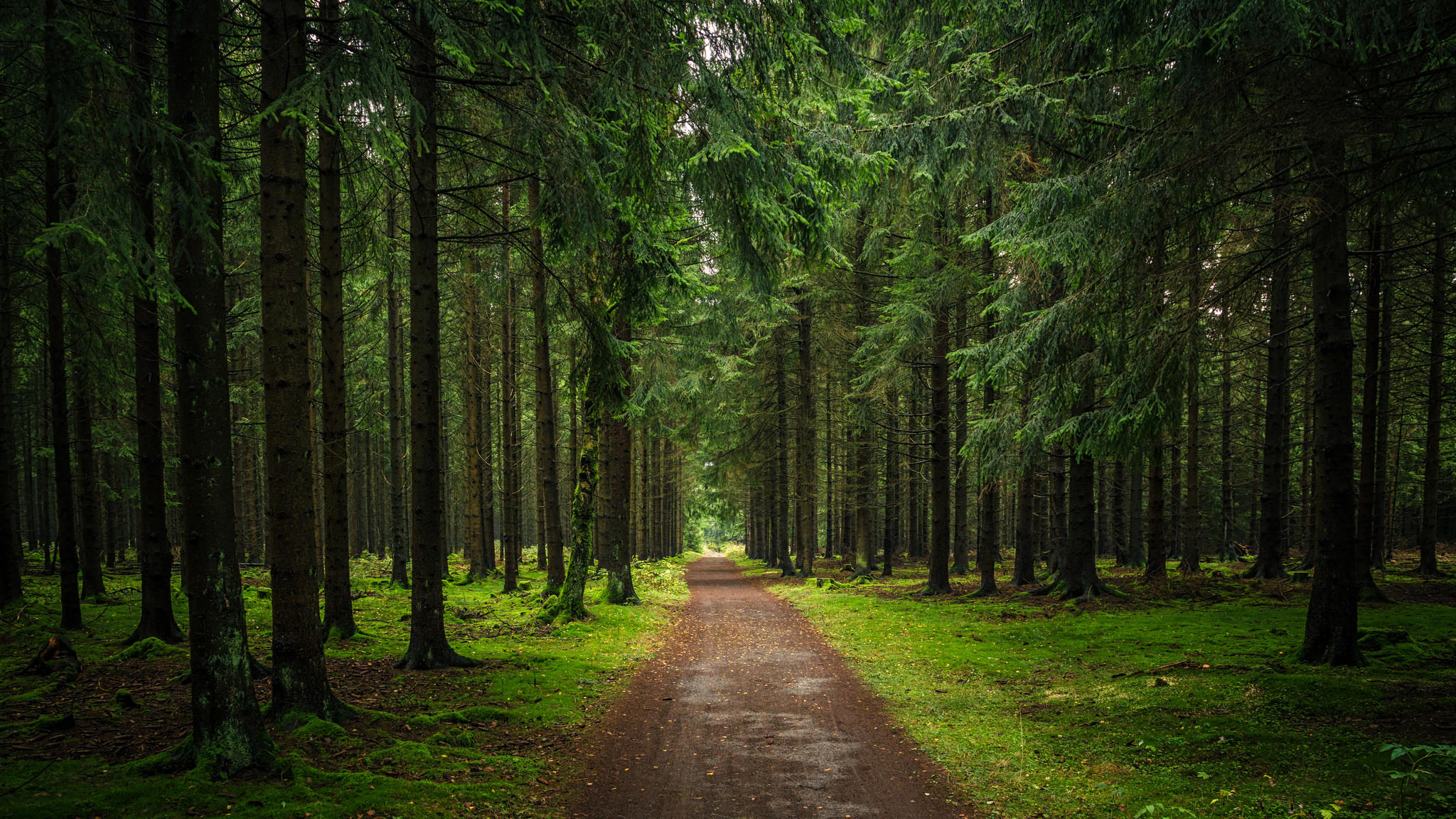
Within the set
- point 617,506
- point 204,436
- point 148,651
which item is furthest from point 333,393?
point 617,506

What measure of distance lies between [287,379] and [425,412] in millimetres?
3314

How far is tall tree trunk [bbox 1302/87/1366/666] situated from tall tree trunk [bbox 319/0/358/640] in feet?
41.0

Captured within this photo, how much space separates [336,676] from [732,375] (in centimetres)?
1482

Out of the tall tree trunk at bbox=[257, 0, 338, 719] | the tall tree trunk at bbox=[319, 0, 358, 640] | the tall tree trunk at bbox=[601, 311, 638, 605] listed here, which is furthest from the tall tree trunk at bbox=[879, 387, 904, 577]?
the tall tree trunk at bbox=[257, 0, 338, 719]

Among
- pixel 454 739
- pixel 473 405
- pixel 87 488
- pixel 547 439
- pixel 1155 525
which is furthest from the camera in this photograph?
pixel 473 405

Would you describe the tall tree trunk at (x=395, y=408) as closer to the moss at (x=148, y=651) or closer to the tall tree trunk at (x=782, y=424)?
the moss at (x=148, y=651)

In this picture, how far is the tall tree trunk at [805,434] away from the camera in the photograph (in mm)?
24234

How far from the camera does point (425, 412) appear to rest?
9.02 meters

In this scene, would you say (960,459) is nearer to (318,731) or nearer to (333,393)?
(333,393)

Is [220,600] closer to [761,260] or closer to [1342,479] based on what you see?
[761,260]

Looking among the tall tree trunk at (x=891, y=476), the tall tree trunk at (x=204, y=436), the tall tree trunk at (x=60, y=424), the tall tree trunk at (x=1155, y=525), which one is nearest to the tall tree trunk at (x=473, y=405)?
the tall tree trunk at (x=60, y=424)

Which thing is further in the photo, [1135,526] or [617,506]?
[1135,526]

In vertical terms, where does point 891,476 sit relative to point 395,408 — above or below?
below

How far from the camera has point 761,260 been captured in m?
7.86
